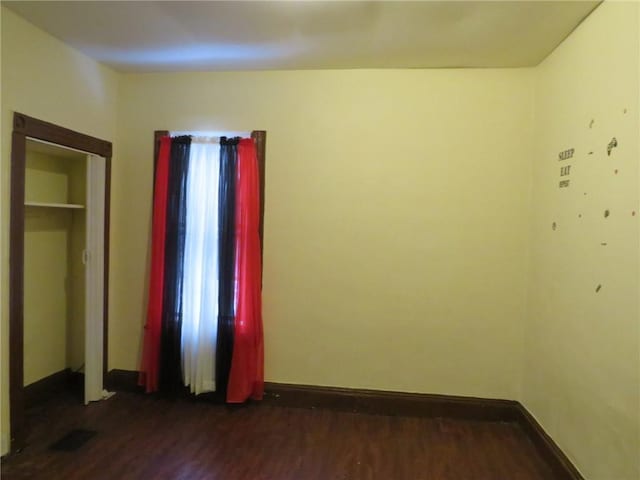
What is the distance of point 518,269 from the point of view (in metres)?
2.77

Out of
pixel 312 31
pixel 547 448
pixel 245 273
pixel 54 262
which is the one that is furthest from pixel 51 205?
pixel 547 448

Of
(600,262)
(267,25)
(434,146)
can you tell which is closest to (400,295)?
(434,146)

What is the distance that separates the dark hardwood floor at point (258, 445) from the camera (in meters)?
2.20

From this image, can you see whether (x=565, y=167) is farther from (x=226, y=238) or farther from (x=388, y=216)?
(x=226, y=238)

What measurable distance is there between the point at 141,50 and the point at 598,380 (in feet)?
11.0

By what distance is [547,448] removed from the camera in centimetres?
231

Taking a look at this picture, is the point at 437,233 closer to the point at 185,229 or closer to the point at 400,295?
the point at 400,295

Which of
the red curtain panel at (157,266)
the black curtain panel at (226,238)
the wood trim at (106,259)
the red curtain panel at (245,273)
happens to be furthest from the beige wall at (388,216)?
the wood trim at (106,259)

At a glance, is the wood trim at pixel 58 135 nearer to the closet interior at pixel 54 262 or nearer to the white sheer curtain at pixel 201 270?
the closet interior at pixel 54 262

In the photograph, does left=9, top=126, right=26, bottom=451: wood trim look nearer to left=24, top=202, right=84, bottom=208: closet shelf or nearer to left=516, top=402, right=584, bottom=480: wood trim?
left=24, top=202, right=84, bottom=208: closet shelf

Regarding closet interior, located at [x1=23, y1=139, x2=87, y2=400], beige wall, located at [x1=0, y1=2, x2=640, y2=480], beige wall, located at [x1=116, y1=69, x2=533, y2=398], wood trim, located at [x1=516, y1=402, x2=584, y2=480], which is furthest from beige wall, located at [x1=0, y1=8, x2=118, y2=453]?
wood trim, located at [x1=516, y1=402, x2=584, y2=480]

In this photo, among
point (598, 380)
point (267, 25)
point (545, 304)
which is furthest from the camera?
point (545, 304)

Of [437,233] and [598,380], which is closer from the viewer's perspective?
[598,380]

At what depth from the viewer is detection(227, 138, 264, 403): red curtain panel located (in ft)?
9.45
